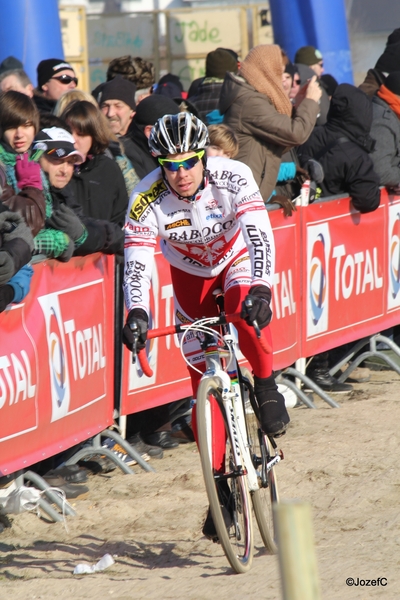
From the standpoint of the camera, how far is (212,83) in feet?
30.3

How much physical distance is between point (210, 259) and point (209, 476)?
3.97 feet

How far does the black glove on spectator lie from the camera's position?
5340 mm

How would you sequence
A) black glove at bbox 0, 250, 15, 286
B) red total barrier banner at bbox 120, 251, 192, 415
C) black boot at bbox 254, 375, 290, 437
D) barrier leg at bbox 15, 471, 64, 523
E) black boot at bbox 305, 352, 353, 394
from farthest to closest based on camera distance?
black boot at bbox 305, 352, 353, 394, red total barrier banner at bbox 120, 251, 192, 415, barrier leg at bbox 15, 471, 64, 523, black glove at bbox 0, 250, 15, 286, black boot at bbox 254, 375, 290, 437

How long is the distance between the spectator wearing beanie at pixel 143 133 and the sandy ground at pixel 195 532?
2.19 metres

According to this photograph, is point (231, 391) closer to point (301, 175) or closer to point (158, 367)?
point (158, 367)

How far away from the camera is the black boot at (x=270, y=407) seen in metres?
5.02

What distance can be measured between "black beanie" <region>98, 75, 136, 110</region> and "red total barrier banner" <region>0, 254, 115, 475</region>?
171cm

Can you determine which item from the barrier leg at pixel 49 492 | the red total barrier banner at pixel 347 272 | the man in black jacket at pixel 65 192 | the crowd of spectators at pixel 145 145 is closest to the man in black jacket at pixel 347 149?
the crowd of spectators at pixel 145 145

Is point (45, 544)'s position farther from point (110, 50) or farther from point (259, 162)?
point (110, 50)

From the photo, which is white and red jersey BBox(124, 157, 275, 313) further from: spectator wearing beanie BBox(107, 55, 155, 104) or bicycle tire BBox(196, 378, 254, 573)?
spectator wearing beanie BBox(107, 55, 155, 104)

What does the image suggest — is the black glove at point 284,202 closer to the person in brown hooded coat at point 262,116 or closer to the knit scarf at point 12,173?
the person in brown hooded coat at point 262,116

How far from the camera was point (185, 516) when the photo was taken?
600 cm

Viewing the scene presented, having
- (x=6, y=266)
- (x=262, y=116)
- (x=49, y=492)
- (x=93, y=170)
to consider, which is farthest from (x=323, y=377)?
(x=6, y=266)

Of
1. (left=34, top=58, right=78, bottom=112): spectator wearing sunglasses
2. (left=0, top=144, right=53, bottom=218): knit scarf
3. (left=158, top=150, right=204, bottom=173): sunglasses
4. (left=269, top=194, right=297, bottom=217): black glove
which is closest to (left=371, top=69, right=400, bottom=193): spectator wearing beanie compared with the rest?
(left=269, top=194, right=297, bottom=217): black glove
